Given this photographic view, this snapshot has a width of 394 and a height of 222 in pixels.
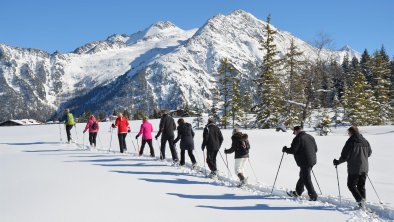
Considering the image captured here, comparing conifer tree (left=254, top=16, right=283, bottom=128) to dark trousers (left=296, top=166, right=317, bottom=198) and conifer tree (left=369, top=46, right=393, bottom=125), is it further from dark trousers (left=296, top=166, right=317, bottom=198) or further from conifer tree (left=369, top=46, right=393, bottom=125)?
dark trousers (left=296, top=166, right=317, bottom=198)

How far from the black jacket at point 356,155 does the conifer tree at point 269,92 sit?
32.3 metres

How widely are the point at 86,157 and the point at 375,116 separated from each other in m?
41.5

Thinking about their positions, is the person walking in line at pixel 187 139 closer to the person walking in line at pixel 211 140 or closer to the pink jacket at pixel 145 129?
the person walking in line at pixel 211 140

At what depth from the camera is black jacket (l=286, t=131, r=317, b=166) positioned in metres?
11.1

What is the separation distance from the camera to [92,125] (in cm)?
2350

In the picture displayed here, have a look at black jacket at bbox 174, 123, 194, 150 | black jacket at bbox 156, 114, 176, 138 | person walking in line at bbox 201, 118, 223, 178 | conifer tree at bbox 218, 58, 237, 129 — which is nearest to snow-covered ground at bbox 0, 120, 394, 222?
person walking in line at bbox 201, 118, 223, 178

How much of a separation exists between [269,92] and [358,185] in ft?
108

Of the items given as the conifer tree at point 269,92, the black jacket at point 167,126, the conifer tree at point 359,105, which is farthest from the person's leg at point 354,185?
the conifer tree at point 359,105

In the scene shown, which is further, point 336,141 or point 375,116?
point 375,116

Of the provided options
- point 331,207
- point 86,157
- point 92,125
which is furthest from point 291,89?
point 331,207

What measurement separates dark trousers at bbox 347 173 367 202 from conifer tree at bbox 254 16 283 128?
32090mm

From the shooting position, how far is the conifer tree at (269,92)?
1687 inches

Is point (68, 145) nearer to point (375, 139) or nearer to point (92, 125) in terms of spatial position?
point (92, 125)

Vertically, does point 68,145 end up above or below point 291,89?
below
